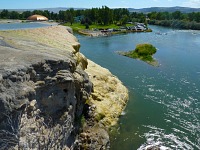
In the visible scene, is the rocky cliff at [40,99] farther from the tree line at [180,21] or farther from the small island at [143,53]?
the tree line at [180,21]

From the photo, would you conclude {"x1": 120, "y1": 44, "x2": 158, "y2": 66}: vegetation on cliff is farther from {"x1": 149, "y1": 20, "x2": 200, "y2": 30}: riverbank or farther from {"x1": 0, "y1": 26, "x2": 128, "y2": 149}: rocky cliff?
{"x1": 149, "y1": 20, "x2": 200, "y2": 30}: riverbank

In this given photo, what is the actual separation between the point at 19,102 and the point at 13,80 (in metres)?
1.42

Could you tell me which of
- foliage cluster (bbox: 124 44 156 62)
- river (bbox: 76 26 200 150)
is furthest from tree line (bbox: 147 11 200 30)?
river (bbox: 76 26 200 150)

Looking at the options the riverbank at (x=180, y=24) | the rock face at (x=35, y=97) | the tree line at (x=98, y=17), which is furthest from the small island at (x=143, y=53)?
the riverbank at (x=180, y=24)

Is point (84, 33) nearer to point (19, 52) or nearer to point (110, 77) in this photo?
point (110, 77)

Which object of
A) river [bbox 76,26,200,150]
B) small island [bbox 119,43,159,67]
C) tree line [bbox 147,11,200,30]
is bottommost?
river [bbox 76,26,200,150]

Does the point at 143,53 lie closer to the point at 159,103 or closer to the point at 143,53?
the point at 143,53

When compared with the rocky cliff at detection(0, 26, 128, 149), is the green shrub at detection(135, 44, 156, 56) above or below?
below

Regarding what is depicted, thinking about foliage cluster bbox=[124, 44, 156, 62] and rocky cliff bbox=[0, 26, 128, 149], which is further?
foliage cluster bbox=[124, 44, 156, 62]

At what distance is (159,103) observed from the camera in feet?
123

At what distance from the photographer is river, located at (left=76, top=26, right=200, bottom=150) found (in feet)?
92.3

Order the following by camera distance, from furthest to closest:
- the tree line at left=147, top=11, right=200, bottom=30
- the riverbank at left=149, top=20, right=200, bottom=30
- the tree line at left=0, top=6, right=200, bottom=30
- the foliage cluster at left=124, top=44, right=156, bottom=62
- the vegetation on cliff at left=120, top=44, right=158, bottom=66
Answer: the tree line at left=147, top=11, right=200, bottom=30
the riverbank at left=149, top=20, right=200, bottom=30
the tree line at left=0, top=6, right=200, bottom=30
the foliage cluster at left=124, top=44, right=156, bottom=62
the vegetation on cliff at left=120, top=44, right=158, bottom=66

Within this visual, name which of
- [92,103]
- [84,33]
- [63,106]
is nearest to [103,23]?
[84,33]

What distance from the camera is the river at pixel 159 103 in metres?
28.1
